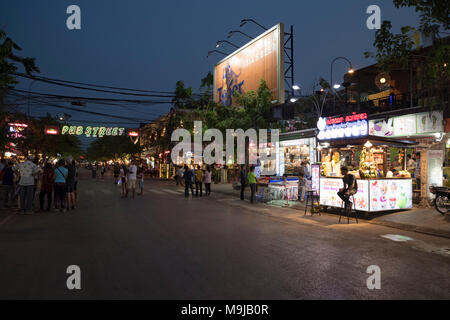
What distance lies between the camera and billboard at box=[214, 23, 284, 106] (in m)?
23.3

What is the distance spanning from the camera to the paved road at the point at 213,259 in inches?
Result: 181

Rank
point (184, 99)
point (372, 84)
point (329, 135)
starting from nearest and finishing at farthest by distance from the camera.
Answer: point (329, 135) → point (372, 84) → point (184, 99)

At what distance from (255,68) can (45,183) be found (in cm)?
1879

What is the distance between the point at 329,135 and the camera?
14609 mm

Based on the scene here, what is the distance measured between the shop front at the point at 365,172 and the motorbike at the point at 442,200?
3.44 feet

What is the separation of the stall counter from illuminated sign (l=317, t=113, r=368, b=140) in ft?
6.99

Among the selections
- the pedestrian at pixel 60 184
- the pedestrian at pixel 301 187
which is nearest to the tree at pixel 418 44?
the pedestrian at pixel 301 187

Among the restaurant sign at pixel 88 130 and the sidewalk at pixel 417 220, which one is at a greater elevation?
the restaurant sign at pixel 88 130

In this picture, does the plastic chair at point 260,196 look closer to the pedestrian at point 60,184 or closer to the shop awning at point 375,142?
the shop awning at point 375,142

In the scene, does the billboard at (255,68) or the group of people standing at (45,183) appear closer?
the group of people standing at (45,183)

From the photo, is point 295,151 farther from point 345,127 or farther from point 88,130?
point 88,130

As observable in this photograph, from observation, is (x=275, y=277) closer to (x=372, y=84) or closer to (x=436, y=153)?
(x=436, y=153)
